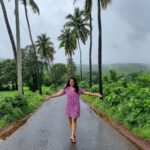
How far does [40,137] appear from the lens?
1361 centimetres

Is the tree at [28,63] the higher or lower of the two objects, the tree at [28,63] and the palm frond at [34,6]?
the lower

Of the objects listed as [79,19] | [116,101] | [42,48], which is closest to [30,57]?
[42,48]

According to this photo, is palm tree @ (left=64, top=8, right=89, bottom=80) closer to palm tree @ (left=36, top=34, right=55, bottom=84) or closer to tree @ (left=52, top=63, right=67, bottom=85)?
palm tree @ (left=36, top=34, right=55, bottom=84)

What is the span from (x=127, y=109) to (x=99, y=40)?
639 inches

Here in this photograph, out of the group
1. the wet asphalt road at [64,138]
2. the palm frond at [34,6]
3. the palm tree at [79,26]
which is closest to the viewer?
the wet asphalt road at [64,138]

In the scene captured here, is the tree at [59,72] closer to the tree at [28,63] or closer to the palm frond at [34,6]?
the tree at [28,63]

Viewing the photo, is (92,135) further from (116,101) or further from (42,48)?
(42,48)

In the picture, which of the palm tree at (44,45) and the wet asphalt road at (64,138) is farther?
the palm tree at (44,45)

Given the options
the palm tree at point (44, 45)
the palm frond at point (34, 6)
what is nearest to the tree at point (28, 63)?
the palm tree at point (44, 45)

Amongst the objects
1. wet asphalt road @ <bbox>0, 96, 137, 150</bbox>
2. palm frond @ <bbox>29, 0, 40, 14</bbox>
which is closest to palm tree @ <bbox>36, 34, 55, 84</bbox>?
palm frond @ <bbox>29, 0, 40, 14</bbox>

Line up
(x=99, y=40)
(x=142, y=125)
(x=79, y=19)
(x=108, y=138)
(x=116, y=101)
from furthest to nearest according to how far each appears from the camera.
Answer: (x=79, y=19) → (x=99, y=40) → (x=116, y=101) → (x=142, y=125) → (x=108, y=138)

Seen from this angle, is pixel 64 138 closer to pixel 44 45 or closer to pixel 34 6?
pixel 34 6

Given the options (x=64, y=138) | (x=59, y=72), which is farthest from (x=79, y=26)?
(x=59, y=72)

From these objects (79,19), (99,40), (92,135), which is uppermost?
(79,19)
